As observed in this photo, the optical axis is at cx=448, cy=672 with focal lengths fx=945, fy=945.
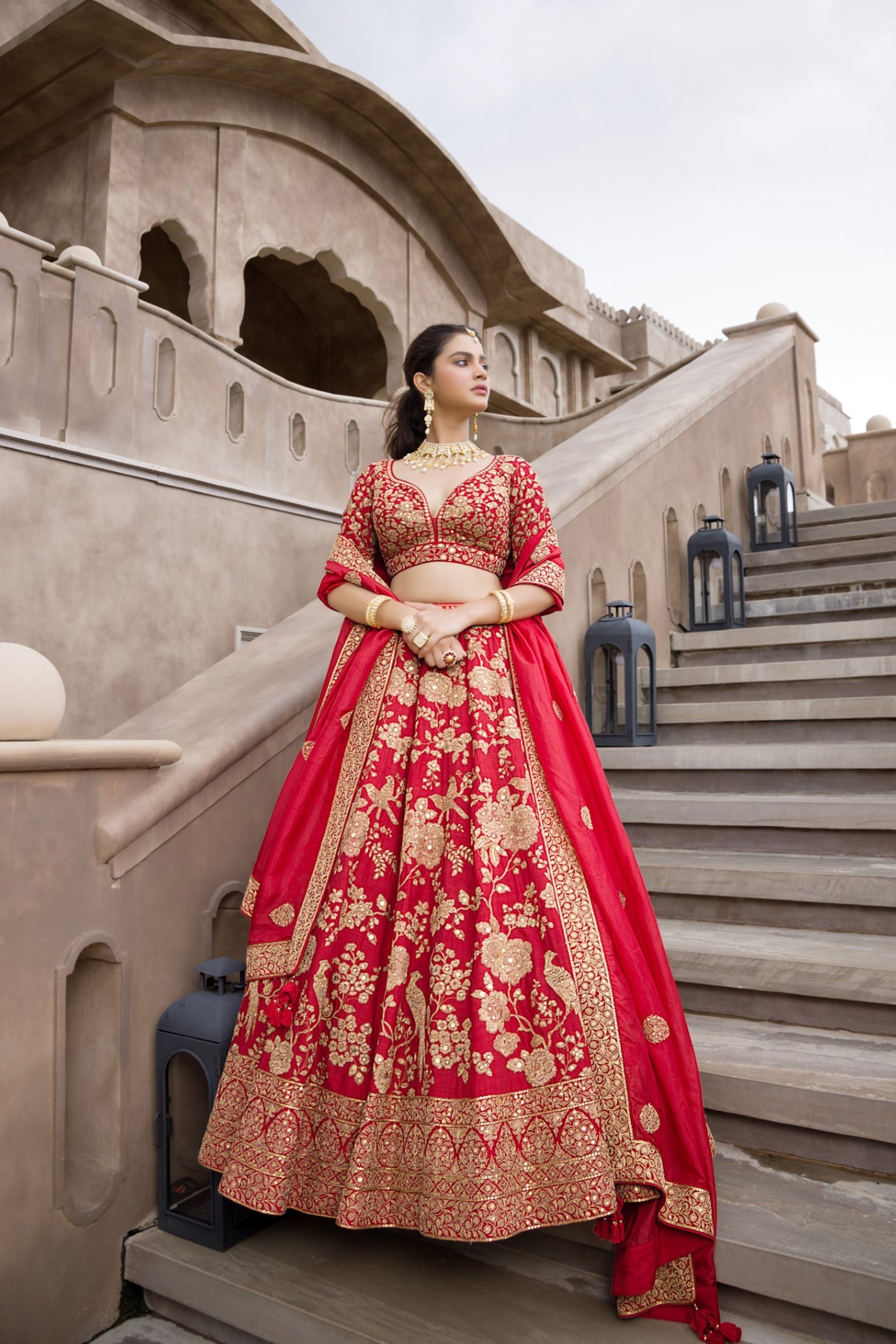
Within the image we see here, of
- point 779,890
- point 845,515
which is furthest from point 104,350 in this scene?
point 779,890

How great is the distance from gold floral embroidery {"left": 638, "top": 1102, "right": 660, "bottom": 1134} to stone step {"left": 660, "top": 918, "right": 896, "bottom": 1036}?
2.16 ft

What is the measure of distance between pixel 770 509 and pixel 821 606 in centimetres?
119

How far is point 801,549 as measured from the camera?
500cm

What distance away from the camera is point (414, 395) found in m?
2.50

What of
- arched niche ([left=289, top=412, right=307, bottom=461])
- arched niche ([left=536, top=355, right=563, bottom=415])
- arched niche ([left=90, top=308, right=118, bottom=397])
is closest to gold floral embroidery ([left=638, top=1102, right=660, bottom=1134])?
arched niche ([left=90, top=308, right=118, bottom=397])

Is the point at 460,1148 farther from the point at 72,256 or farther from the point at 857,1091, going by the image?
the point at 72,256

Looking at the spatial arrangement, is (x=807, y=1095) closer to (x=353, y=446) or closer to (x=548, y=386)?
(x=353, y=446)

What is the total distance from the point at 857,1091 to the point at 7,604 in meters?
4.02

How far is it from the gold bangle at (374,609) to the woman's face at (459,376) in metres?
0.54

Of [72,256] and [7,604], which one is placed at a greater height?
[72,256]

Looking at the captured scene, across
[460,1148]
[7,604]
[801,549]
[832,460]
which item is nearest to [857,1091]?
[460,1148]

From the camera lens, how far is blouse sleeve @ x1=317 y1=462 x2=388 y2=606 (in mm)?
2307

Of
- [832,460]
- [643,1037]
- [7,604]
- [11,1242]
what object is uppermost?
[832,460]

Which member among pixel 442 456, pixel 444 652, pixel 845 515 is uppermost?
pixel 845 515
